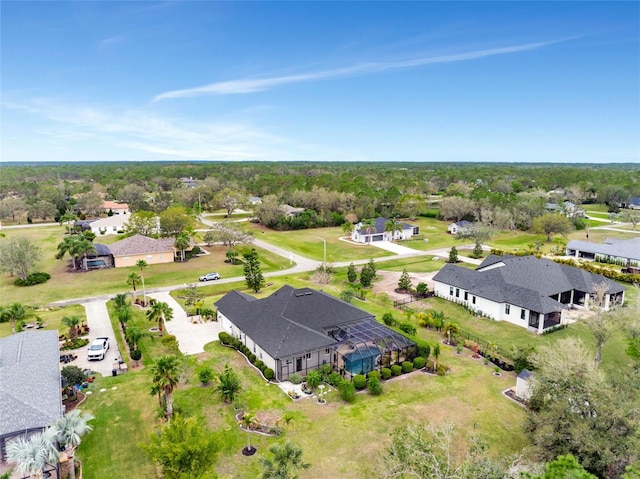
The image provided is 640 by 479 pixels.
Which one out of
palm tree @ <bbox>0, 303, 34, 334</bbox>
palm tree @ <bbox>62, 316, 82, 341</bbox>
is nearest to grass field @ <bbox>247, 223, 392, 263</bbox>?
palm tree @ <bbox>62, 316, 82, 341</bbox>

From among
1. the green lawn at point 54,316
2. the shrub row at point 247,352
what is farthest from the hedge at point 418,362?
the green lawn at point 54,316

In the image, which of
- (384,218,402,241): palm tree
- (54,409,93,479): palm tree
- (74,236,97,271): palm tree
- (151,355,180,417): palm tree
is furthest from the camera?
(384,218,402,241): palm tree

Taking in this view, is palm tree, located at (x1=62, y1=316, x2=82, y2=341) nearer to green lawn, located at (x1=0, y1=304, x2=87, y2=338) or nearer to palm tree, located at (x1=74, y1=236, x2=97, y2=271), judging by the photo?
green lawn, located at (x1=0, y1=304, x2=87, y2=338)

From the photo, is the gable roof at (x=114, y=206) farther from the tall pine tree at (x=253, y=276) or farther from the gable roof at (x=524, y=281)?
the gable roof at (x=524, y=281)

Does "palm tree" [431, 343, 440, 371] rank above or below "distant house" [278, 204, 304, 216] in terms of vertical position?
below

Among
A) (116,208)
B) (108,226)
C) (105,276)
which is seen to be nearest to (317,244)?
(105,276)
